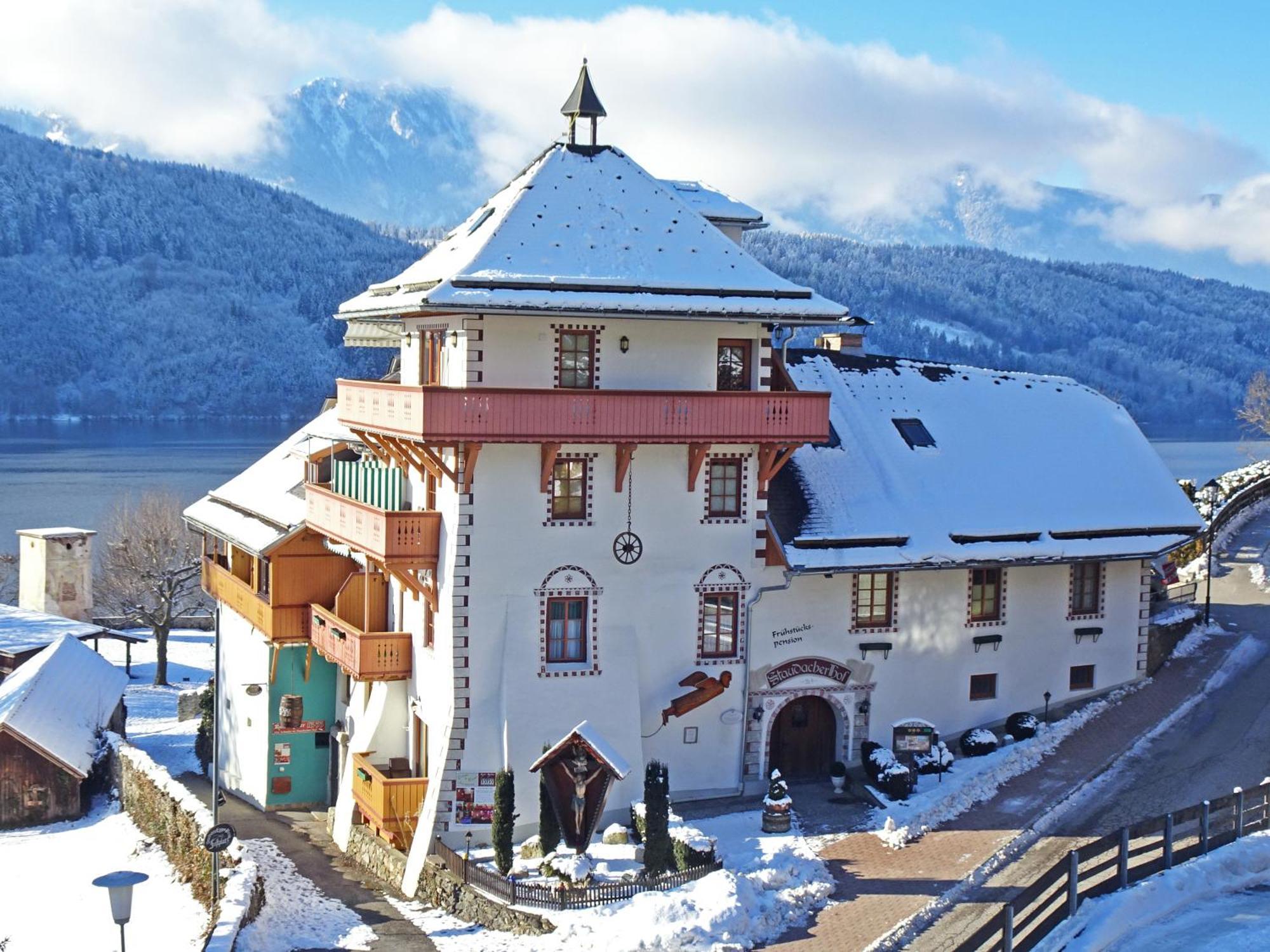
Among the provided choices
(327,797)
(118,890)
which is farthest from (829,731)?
(118,890)

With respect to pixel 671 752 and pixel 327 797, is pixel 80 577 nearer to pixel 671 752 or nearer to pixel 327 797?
pixel 327 797

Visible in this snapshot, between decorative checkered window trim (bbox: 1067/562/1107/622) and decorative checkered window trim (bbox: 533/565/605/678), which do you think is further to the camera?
decorative checkered window trim (bbox: 1067/562/1107/622)

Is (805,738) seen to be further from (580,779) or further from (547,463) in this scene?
(547,463)

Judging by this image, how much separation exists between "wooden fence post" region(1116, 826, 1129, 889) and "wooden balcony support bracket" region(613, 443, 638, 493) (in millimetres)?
12036

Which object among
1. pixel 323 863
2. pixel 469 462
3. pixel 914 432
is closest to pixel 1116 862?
pixel 469 462

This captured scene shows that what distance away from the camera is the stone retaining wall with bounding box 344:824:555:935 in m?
25.1

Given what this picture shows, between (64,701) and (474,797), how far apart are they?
63.5ft

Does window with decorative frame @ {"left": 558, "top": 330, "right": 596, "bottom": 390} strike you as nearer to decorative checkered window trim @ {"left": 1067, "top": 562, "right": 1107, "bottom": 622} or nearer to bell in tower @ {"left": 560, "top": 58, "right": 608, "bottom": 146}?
bell in tower @ {"left": 560, "top": 58, "right": 608, "bottom": 146}

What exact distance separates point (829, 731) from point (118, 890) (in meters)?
17.5

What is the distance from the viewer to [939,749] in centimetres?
3172

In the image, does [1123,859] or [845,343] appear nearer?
[1123,859]

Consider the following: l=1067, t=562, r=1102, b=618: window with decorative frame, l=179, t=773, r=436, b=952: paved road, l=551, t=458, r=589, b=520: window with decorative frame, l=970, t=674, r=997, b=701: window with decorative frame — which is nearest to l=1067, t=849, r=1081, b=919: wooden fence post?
l=179, t=773, r=436, b=952: paved road

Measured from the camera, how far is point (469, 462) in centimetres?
2827

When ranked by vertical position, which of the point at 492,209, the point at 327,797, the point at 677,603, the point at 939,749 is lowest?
the point at 327,797
